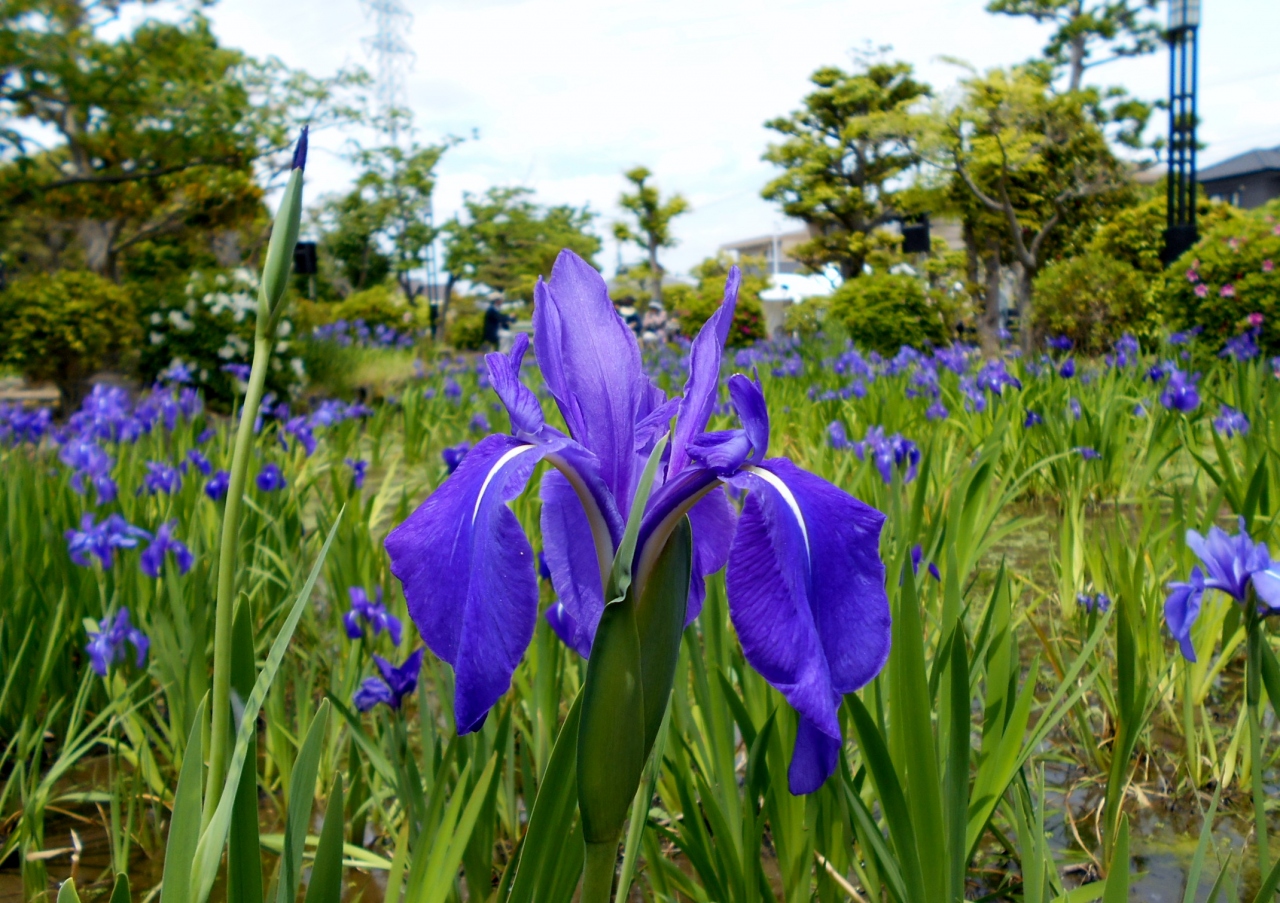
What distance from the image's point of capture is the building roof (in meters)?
41.2

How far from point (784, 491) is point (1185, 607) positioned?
0.81m

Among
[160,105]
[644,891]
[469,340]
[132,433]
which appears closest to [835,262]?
[469,340]

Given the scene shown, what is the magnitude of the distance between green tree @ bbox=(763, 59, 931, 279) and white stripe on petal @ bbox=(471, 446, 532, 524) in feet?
79.3

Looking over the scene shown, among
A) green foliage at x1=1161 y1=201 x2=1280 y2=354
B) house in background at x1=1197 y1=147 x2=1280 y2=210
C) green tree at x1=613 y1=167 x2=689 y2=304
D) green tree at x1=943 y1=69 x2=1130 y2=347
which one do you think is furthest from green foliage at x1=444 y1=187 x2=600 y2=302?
house in background at x1=1197 y1=147 x2=1280 y2=210

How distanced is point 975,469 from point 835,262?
24865mm

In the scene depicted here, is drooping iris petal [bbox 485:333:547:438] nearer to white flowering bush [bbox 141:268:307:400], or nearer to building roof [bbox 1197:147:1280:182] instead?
white flowering bush [bbox 141:268:307:400]

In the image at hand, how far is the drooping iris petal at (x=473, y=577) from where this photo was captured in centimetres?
62

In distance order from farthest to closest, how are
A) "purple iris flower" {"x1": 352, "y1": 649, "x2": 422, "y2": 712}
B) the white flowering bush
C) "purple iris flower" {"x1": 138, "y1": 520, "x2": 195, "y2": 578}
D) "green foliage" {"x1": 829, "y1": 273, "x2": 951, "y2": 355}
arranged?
"green foliage" {"x1": 829, "y1": 273, "x2": 951, "y2": 355} < the white flowering bush < "purple iris flower" {"x1": 138, "y1": 520, "x2": 195, "y2": 578} < "purple iris flower" {"x1": 352, "y1": 649, "x2": 422, "y2": 712}

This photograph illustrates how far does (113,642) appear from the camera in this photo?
1.75m

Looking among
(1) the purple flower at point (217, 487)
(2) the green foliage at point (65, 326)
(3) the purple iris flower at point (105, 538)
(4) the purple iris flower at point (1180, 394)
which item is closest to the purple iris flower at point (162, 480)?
(1) the purple flower at point (217, 487)

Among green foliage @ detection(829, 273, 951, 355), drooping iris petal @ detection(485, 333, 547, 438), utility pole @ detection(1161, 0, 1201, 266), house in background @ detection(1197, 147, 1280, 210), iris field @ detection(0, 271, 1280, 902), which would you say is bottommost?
iris field @ detection(0, 271, 1280, 902)

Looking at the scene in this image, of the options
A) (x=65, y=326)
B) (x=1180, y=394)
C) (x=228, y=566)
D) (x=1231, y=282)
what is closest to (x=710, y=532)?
(x=228, y=566)

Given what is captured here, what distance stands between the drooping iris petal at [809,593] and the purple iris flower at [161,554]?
1.72 metres

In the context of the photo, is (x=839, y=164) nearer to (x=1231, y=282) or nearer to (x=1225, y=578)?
(x=1231, y=282)
